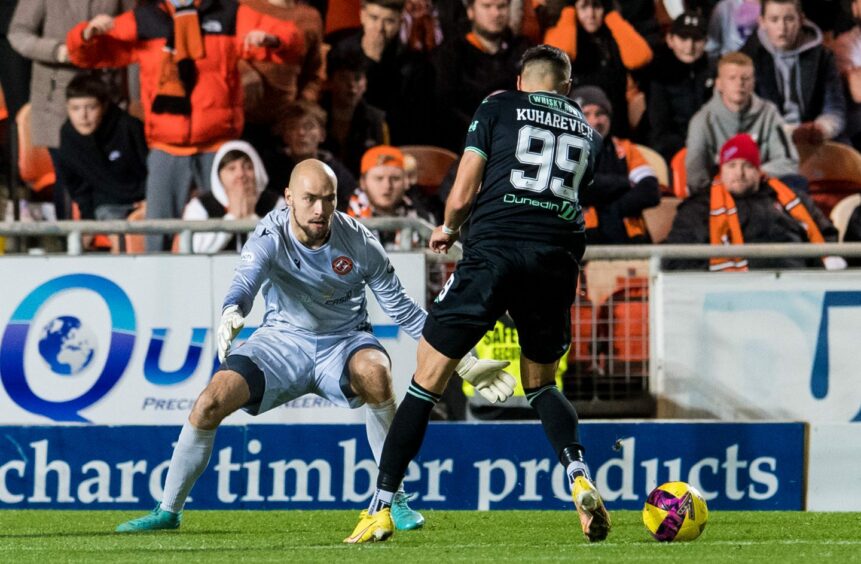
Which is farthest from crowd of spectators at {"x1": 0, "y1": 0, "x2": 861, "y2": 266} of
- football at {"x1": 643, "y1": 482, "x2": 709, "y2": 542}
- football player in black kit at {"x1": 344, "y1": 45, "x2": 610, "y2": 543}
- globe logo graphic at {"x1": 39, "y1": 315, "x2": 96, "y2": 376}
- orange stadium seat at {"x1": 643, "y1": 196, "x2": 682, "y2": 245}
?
football at {"x1": 643, "y1": 482, "x2": 709, "y2": 542}

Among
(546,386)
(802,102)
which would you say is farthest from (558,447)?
(802,102)

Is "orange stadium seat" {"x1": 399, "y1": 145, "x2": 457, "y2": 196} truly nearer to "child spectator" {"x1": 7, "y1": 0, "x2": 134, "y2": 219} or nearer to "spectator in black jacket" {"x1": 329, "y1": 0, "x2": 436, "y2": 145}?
"spectator in black jacket" {"x1": 329, "y1": 0, "x2": 436, "y2": 145}

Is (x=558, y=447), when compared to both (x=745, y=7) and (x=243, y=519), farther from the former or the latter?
(x=745, y=7)

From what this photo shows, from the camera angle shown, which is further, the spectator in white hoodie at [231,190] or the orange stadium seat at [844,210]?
the orange stadium seat at [844,210]

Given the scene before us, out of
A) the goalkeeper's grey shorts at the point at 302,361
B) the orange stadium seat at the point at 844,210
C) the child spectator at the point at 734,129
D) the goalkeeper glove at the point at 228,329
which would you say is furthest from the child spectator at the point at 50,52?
the orange stadium seat at the point at 844,210

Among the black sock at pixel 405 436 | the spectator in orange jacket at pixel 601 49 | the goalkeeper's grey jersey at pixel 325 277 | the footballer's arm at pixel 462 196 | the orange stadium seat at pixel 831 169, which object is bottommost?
the black sock at pixel 405 436

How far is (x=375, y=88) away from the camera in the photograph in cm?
988

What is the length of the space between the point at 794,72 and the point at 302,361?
500 cm

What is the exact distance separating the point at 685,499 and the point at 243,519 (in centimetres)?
235

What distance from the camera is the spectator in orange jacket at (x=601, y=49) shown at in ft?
32.4

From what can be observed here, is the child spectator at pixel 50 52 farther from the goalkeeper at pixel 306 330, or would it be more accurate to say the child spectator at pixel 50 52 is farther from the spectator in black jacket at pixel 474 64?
the goalkeeper at pixel 306 330

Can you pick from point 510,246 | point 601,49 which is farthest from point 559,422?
point 601,49

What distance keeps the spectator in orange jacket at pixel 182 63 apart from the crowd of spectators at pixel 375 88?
0.4 inches

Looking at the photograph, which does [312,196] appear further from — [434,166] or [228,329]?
[434,166]
